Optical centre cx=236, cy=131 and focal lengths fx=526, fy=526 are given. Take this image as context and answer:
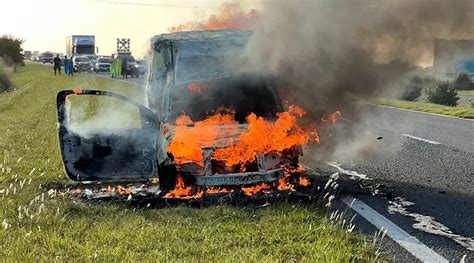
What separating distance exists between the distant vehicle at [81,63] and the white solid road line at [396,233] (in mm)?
59667

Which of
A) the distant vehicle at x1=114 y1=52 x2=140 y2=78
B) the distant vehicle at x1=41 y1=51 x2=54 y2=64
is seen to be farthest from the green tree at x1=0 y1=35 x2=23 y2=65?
the distant vehicle at x1=41 y1=51 x2=54 y2=64

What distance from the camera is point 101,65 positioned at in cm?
6259

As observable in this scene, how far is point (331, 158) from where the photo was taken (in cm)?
973

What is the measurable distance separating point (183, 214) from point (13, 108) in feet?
59.7

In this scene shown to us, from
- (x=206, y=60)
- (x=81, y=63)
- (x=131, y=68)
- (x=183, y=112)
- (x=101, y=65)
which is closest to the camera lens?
(x=183, y=112)

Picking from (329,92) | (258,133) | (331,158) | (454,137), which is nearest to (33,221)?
(258,133)

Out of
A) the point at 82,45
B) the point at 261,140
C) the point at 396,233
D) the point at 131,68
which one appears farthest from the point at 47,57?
the point at 396,233

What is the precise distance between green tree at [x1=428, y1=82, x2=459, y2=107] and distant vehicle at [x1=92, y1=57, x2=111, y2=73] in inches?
1689

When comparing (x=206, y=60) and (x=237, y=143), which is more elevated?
(x=206, y=60)

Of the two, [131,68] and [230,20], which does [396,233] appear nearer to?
[230,20]

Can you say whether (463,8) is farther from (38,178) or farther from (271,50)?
(38,178)

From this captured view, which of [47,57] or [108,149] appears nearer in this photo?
[108,149]

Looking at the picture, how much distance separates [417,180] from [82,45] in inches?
2449

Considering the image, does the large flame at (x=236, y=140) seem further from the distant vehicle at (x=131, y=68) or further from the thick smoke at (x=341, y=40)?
the distant vehicle at (x=131, y=68)
